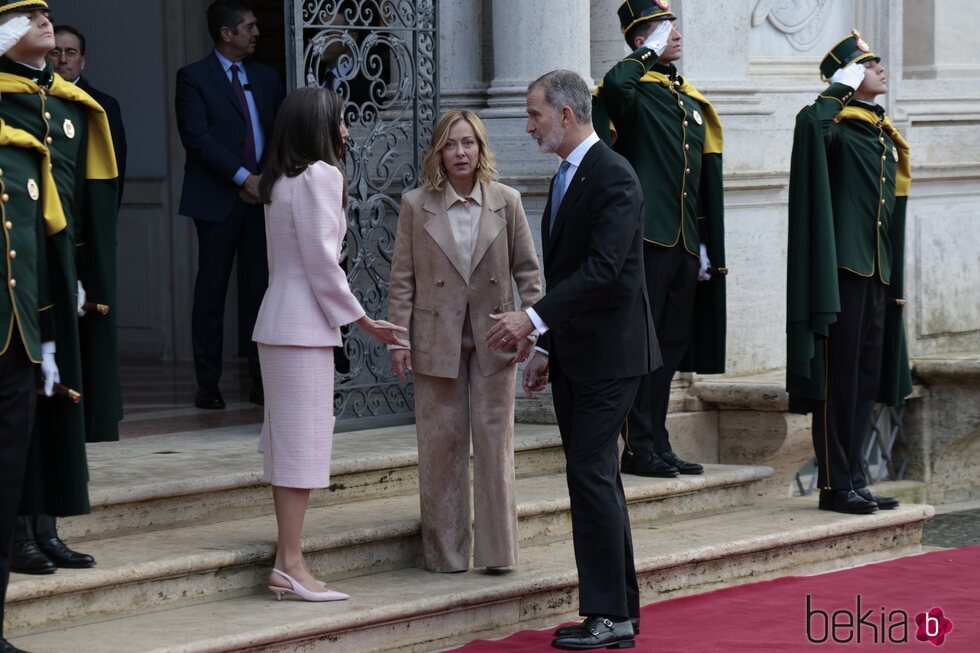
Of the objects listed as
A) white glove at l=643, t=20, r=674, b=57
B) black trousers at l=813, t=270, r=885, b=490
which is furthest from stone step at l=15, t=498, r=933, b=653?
white glove at l=643, t=20, r=674, b=57

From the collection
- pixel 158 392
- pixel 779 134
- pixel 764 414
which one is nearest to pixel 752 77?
pixel 779 134

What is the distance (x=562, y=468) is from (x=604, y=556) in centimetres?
217

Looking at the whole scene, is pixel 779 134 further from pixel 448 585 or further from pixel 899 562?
pixel 448 585

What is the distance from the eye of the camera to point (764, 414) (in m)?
8.52

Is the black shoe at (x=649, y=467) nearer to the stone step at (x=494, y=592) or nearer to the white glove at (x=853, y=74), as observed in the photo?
the stone step at (x=494, y=592)

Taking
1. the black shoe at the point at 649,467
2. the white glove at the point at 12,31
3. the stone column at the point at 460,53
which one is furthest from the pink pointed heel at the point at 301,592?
the stone column at the point at 460,53

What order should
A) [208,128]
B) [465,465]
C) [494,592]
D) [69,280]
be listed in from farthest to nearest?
[208,128] < [465,465] < [494,592] < [69,280]

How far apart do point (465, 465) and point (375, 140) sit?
2265 millimetres

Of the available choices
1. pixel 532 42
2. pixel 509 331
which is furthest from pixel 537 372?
pixel 532 42

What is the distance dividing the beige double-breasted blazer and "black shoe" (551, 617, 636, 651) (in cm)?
97

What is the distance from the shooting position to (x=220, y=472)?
6.75 metres

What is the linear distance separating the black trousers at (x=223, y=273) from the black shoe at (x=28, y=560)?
113 inches

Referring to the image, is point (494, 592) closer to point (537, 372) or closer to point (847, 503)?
point (537, 372)

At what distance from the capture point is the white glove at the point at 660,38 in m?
7.57
